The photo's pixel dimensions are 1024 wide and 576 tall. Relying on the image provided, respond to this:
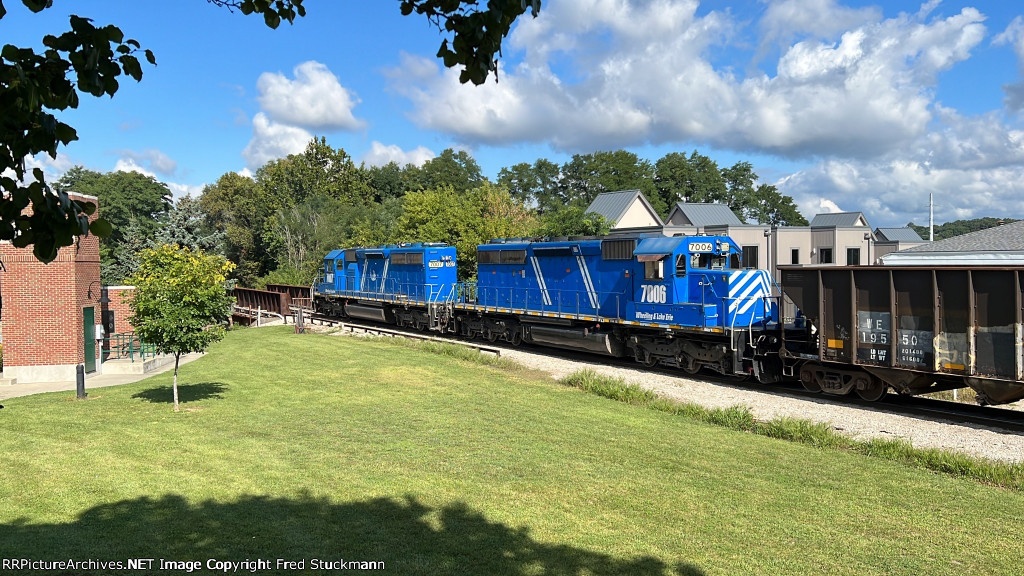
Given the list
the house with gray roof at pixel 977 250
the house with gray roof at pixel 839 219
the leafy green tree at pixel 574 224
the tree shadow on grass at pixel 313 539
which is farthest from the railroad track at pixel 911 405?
the house with gray roof at pixel 839 219

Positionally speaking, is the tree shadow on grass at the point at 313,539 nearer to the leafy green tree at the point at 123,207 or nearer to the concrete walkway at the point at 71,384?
the leafy green tree at the point at 123,207

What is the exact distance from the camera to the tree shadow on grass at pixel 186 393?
17.6 metres

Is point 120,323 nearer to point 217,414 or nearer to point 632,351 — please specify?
point 217,414

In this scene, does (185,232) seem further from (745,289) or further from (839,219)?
(839,219)

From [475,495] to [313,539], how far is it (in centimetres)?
240

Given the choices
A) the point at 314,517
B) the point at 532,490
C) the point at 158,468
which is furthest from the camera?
the point at 158,468

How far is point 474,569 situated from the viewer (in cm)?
666

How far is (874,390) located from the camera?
55.9ft

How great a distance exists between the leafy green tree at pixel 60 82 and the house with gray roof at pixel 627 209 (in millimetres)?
72134

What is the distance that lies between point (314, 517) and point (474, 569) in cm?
235

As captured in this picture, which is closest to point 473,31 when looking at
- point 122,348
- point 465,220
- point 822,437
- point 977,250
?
point 822,437

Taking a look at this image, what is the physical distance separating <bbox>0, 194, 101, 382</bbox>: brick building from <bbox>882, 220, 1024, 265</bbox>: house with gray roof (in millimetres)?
34795

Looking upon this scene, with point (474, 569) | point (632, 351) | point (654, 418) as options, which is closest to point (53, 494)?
point (474, 569)

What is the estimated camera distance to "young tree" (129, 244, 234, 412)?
1575 centimetres
